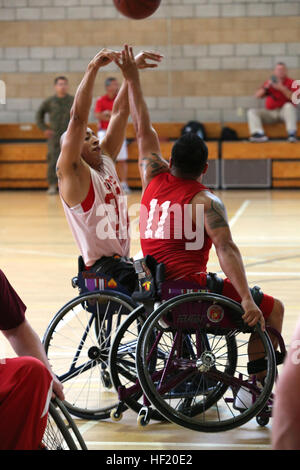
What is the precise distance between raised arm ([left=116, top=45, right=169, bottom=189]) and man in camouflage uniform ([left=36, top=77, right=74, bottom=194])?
9510 mm

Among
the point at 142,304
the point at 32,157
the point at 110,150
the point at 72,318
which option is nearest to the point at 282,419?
the point at 142,304

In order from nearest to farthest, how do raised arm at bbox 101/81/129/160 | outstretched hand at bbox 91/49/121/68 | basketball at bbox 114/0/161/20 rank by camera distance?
outstretched hand at bbox 91/49/121/68
raised arm at bbox 101/81/129/160
basketball at bbox 114/0/161/20

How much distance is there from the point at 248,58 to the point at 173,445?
12.3 meters

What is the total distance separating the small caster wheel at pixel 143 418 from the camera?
3.17m

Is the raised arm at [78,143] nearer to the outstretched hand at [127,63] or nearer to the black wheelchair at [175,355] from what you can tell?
the outstretched hand at [127,63]

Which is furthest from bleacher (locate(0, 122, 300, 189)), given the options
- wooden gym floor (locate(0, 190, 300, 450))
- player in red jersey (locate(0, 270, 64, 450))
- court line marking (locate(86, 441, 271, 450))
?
player in red jersey (locate(0, 270, 64, 450))

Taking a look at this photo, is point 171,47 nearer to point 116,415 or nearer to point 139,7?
point 139,7

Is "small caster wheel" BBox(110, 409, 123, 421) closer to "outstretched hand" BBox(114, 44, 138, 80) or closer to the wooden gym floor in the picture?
the wooden gym floor

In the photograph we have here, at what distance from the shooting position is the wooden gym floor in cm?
316

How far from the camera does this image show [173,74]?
14734 mm

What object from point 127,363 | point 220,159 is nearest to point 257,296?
point 127,363

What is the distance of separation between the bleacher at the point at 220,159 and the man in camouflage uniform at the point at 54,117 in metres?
0.83

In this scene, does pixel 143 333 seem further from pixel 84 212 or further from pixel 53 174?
pixel 53 174

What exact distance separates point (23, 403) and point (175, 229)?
1.40 m
